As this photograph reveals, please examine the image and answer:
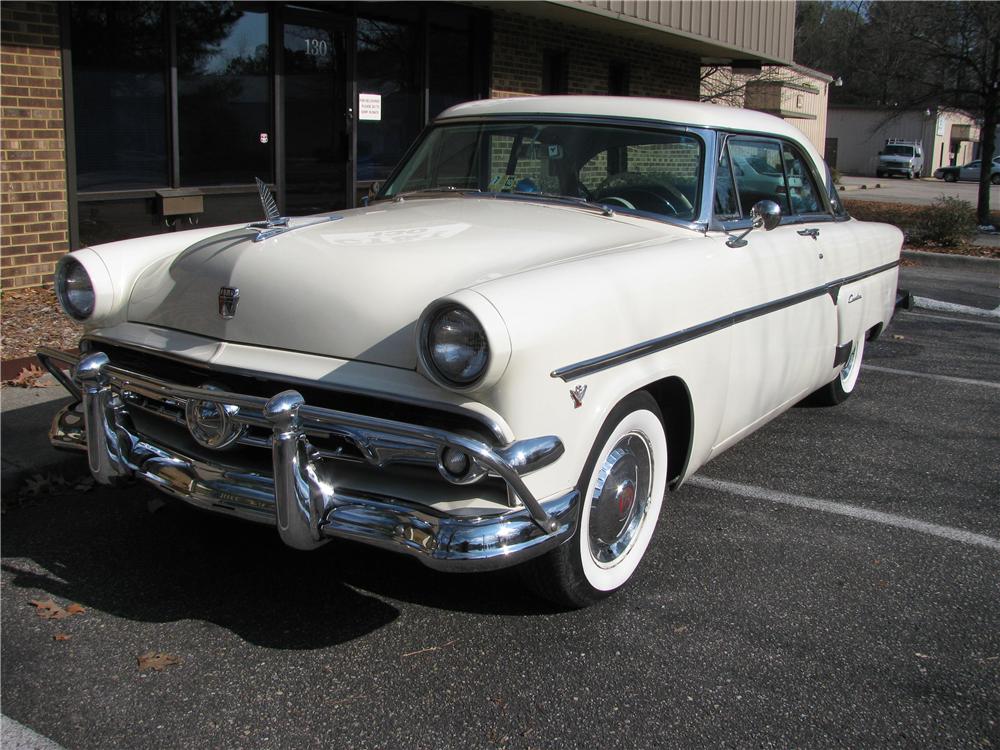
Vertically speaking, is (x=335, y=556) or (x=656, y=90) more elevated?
(x=656, y=90)

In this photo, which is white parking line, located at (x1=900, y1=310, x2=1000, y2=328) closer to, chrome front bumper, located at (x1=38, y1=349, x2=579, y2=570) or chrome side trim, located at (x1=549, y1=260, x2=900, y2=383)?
chrome side trim, located at (x1=549, y1=260, x2=900, y2=383)

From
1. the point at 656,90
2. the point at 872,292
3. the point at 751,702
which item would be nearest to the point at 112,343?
the point at 751,702

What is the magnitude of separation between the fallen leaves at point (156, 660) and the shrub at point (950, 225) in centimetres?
1261

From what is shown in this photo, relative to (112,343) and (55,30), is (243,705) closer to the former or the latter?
(112,343)

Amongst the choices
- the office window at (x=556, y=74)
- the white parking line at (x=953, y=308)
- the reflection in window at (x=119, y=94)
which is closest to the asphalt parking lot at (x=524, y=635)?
the reflection in window at (x=119, y=94)

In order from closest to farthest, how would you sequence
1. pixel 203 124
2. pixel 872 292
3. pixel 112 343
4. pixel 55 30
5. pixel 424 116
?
1. pixel 112 343
2. pixel 872 292
3. pixel 55 30
4. pixel 203 124
5. pixel 424 116

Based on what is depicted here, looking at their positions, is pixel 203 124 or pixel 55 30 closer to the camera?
pixel 55 30

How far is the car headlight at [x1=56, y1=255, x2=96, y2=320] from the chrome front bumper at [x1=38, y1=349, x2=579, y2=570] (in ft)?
2.13

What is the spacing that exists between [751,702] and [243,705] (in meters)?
1.38

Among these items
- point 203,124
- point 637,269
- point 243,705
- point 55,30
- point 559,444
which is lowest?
point 243,705

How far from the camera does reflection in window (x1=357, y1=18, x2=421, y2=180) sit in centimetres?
989

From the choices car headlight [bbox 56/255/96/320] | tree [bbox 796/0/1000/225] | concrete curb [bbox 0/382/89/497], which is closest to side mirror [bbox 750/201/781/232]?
car headlight [bbox 56/255/96/320]

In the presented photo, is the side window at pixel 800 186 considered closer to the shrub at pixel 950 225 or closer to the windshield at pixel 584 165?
the windshield at pixel 584 165

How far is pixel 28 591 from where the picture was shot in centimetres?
333
